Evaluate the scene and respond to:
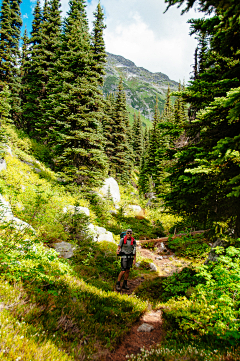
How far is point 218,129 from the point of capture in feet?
20.1

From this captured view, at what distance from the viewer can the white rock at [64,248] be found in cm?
738

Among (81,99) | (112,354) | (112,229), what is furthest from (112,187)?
(112,354)

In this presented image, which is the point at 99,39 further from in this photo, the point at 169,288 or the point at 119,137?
the point at 169,288

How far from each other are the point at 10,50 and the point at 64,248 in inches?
1202

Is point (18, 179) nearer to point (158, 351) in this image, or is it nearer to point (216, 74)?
point (158, 351)

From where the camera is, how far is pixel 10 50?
24812 millimetres

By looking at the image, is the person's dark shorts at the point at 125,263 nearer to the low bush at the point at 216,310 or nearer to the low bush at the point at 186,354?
the low bush at the point at 216,310

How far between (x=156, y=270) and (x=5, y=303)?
8.30 meters

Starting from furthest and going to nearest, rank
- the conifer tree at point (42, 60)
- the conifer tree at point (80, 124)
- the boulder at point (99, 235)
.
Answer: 1. the conifer tree at point (42, 60)
2. the conifer tree at point (80, 124)
3. the boulder at point (99, 235)

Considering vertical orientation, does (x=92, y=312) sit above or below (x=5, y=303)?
below

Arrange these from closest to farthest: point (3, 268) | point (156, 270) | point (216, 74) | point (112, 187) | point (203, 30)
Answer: point (3, 268) → point (203, 30) → point (216, 74) → point (156, 270) → point (112, 187)

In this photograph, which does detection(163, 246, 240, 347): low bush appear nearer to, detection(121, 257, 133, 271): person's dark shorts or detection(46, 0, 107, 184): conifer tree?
detection(121, 257, 133, 271): person's dark shorts

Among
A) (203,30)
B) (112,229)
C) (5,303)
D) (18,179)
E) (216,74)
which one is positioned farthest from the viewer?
(112,229)

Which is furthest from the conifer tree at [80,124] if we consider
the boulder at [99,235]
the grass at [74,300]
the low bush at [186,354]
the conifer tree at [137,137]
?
the conifer tree at [137,137]
